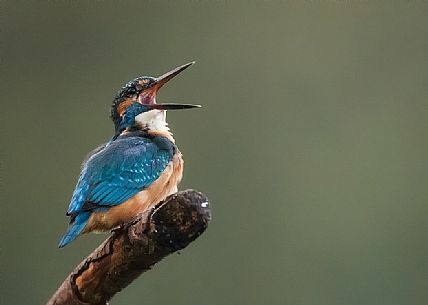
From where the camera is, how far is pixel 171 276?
271cm

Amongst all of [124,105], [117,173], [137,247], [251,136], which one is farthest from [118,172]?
[251,136]

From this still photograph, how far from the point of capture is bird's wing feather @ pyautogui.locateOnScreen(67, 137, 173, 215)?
59.8 inches

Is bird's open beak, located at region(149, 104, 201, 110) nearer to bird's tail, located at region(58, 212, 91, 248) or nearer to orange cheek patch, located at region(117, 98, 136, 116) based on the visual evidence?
orange cheek patch, located at region(117, 98, 136, 116)

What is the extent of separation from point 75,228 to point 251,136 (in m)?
1.42

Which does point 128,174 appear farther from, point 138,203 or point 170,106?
point 170,106

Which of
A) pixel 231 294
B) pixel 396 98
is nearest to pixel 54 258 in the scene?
pixel 231 294

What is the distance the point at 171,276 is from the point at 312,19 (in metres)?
1.09

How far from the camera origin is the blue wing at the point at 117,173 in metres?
1.50

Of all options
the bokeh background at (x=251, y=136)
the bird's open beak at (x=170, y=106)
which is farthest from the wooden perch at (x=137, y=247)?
the bokeh background at (x=251, y=136)

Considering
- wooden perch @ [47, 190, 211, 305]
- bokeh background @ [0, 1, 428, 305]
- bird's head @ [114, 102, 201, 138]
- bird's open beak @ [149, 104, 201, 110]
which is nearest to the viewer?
wooden perch @ [47, 190, 211, 305]

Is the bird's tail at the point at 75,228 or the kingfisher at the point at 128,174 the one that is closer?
the bird's tail at the point at 75,228

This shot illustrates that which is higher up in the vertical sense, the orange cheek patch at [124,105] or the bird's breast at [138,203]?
the orange cheek patch at [124,105]

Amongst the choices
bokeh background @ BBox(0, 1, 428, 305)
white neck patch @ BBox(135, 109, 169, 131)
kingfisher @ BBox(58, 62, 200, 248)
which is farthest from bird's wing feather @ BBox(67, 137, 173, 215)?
bokeh background @ BBox(0, 1, 428, 305)

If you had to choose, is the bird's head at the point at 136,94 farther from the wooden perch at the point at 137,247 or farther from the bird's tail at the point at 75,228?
the wooden perch at the point at 137,247
